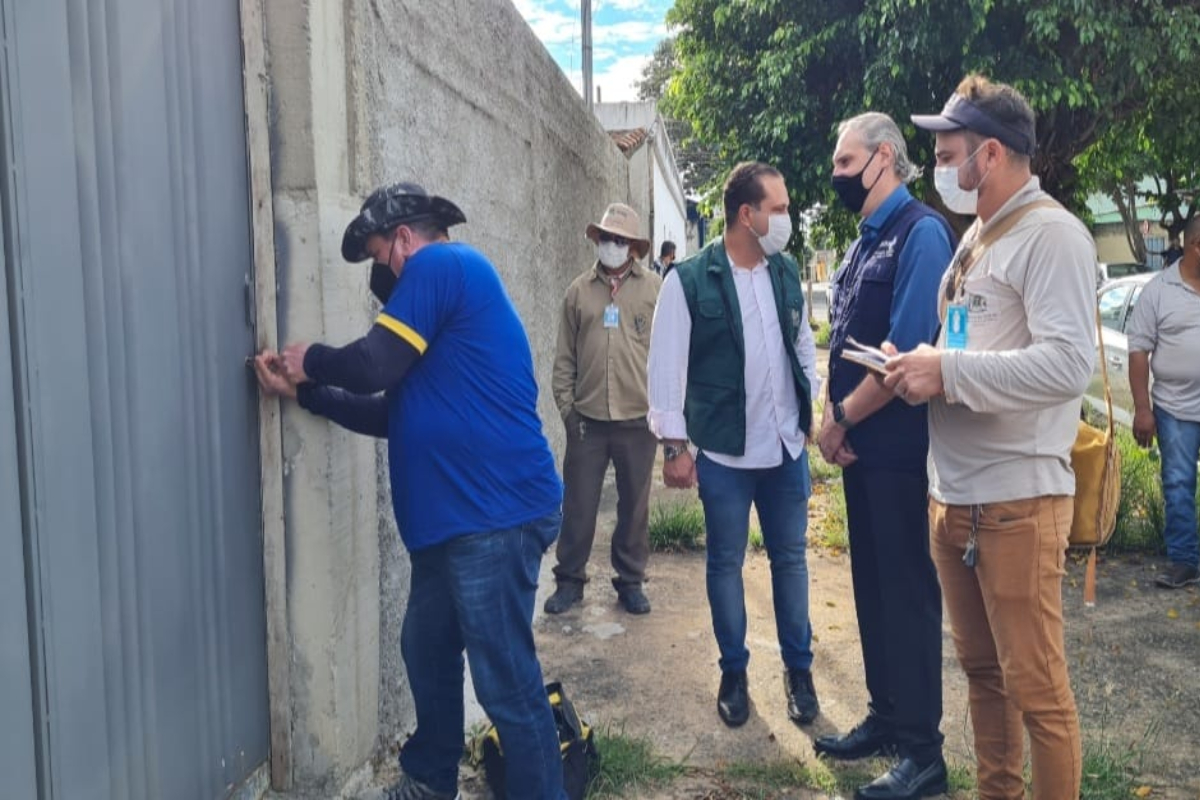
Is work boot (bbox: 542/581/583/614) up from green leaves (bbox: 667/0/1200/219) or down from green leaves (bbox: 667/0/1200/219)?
down

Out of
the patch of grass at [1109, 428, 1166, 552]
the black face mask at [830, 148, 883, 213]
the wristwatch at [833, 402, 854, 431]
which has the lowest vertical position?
the patch of grass at [1109, 428, 1166, 552]

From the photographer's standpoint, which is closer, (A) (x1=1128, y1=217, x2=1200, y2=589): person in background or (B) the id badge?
(B) the id badge

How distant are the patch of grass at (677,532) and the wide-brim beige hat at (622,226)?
69.2 inches

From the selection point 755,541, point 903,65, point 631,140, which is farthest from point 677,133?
point 755,541

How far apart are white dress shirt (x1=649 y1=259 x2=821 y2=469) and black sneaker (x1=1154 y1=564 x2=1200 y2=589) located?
104 inches

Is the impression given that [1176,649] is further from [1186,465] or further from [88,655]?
[88,655]

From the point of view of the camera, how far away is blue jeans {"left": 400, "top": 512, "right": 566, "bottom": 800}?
104 inches

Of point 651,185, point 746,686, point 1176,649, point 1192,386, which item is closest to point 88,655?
point 746,686

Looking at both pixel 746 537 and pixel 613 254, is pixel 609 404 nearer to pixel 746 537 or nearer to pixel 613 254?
pixel 613 254

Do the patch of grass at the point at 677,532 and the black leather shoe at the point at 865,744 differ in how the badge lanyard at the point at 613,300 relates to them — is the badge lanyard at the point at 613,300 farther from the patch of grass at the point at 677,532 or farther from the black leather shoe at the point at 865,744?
the black leather shoe at the point at 865,744

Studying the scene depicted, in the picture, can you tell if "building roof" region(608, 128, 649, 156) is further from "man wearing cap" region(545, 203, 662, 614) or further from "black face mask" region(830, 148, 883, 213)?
"black face mask" region(830, 148, 883, 213)

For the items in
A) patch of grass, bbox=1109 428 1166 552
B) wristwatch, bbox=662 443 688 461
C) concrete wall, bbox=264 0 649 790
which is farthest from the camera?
patch of grass, bbox=1109 428 1166 552

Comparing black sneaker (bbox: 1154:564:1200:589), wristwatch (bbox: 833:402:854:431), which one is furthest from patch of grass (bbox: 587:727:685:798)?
black sneaker (bbox: 1154:564:1200:589)

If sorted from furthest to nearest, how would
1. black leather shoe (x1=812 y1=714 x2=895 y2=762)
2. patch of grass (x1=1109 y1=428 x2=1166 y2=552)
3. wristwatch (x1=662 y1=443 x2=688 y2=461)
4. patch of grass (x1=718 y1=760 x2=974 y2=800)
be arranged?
patch of grass (x1=1109 y1=428 x2=1166 y2=552) → wristwatch (x1=662 y1=443 x2=688 y2=461) → black leather shoe (x1=812 y1=714 x2=895 y2=762) → patch of grass (x1=718 y1=760 x2=974 y2=800)
